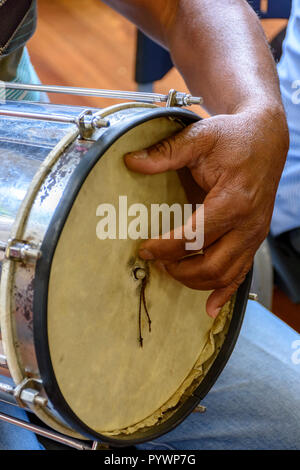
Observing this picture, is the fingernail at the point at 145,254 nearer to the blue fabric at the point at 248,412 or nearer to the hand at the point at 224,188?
the hand at the point at 224,188

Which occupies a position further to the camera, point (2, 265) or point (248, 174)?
point (248, 174)

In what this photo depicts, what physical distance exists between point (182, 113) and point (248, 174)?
0.35 ft

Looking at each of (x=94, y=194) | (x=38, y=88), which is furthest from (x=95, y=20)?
(x=94, y=194)

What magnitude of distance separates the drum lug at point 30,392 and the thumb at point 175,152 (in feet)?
0.68

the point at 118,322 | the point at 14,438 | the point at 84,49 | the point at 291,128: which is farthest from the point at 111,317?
the point at 84,49

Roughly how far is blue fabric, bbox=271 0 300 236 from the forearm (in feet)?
1.32

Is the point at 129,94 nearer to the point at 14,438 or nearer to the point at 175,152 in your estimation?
the point at 175,152

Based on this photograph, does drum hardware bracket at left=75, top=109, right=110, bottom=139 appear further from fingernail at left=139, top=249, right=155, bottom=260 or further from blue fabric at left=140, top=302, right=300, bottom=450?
blue fabric at left=140, top=302, right=300, bottom=450

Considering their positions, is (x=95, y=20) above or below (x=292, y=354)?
above

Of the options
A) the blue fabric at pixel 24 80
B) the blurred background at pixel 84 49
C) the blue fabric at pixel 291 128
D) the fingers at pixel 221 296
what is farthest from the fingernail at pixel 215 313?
the blurred background at pixel 84 49

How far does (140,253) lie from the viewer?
54 cm

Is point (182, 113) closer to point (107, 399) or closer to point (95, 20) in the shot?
point (107, 399)

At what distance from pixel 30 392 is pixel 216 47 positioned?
1.71 ft

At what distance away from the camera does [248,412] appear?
29.0 inches
